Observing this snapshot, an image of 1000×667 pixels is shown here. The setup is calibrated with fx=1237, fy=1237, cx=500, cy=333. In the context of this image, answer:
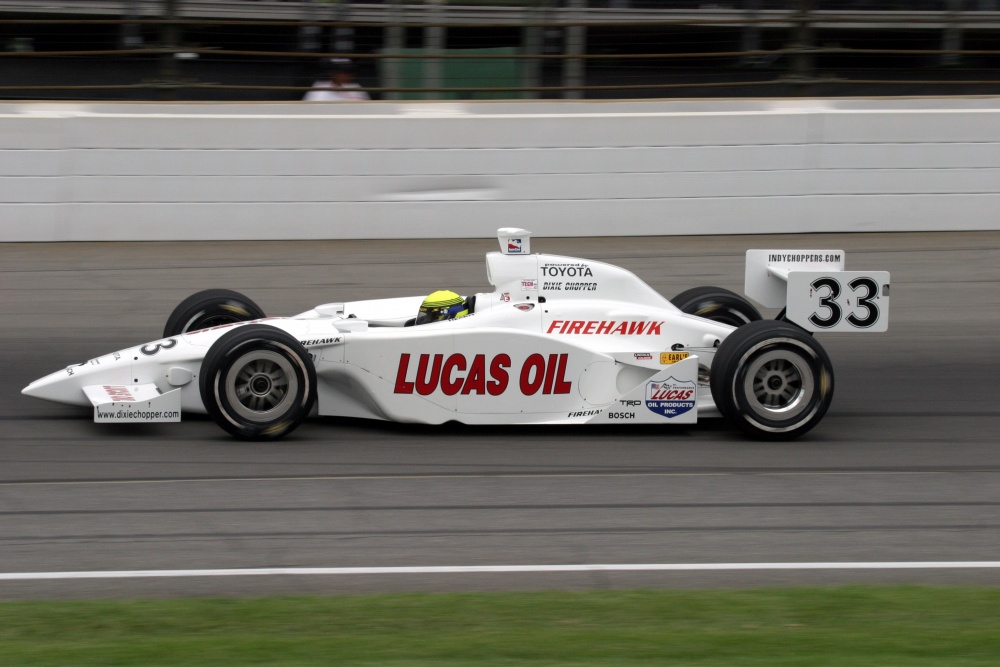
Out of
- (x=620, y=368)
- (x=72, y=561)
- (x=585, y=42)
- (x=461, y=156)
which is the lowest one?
(x=72, y=561)

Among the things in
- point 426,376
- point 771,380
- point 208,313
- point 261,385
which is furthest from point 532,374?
point 208,313

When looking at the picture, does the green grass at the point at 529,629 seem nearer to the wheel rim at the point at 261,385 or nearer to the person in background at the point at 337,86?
the wheel rim at the point at 261,385

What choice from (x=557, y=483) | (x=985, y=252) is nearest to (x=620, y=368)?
(x=557, y=483)

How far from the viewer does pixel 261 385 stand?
665 centimetres

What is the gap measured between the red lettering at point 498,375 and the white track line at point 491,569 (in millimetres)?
1890

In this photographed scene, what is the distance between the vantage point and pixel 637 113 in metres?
12.6

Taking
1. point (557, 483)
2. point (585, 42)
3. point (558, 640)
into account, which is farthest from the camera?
point (585, 42)

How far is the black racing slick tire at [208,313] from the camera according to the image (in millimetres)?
7672

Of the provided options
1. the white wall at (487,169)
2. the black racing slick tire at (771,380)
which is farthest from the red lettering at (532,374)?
the white wall at (487,169)

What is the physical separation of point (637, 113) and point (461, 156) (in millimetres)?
1872

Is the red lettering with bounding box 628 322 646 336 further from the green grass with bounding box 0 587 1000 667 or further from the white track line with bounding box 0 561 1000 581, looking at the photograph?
the green grass with bounding box 0 587 1000 667

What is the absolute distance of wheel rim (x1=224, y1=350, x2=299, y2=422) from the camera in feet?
21.5

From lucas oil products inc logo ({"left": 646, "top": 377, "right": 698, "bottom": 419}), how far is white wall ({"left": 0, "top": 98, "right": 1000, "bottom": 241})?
18.1 feet

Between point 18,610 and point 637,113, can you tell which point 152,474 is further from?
point 637,113
